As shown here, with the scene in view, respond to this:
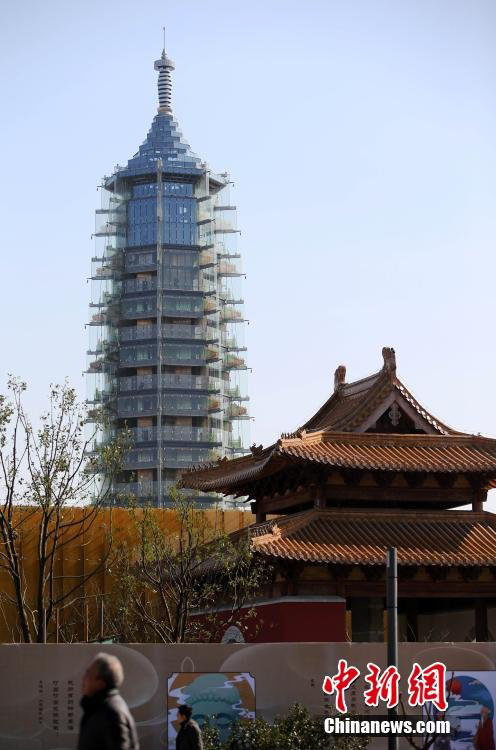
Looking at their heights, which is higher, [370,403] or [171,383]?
[171,383]

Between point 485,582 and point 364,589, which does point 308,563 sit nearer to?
point 364,589

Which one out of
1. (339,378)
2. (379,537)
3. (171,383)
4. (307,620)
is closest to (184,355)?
(171,383)

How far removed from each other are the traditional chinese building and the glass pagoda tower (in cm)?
5081

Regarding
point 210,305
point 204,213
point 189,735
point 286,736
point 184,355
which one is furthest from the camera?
point 204,213

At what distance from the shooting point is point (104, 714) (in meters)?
8.48

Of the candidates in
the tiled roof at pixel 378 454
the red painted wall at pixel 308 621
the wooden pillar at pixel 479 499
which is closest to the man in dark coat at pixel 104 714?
the red painted wall at pixel 308 621

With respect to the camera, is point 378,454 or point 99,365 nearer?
point 378,454

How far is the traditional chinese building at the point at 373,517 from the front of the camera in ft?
89.0

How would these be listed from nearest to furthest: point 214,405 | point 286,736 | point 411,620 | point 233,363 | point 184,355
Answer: point 286,736, point 411,620, point 214,405, point 184,355, point 233,363

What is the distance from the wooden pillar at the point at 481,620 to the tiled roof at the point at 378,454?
8.74ft

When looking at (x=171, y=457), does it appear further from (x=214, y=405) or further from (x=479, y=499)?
(x=479, y=499)

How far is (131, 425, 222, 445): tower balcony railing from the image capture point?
82.7m

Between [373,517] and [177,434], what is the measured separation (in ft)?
180

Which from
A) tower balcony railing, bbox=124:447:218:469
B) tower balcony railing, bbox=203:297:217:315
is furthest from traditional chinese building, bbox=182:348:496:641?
tower balcony railing, bbox=203:297:217:315
